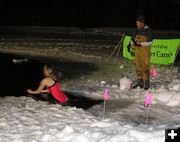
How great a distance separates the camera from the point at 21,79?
11812mm

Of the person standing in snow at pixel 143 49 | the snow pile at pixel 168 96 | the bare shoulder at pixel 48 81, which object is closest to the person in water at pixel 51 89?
the bare shoulder at pixel 48 81

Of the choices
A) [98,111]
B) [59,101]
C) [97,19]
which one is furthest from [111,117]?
[97,19]

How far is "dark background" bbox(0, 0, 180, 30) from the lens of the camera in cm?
3622

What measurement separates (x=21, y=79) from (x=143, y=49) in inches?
151

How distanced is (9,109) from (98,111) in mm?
1748

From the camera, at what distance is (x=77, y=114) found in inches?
301

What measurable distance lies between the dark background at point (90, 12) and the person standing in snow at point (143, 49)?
25485 millimetres

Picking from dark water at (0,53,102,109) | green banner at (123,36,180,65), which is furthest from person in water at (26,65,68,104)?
green banner at (123,36,180,65)

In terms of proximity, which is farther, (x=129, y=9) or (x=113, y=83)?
(x=129, y=9)

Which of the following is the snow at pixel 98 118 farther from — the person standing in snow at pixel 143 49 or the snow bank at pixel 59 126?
the person standing in snow at pixel 143 49

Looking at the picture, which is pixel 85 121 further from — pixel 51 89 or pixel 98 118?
pixel 51 89

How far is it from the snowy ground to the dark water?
0.39m

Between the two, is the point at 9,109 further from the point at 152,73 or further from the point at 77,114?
the point at 152,73

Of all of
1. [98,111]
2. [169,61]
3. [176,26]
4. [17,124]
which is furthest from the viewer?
[176,26]
